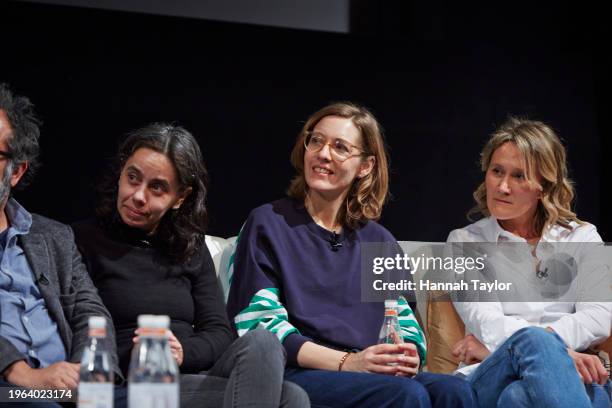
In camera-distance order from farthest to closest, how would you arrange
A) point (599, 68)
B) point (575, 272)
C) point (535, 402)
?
point (599, 68) → point (575, 272) → point (535, 402)

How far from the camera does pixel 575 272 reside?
123 inches

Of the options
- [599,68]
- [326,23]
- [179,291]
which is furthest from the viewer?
[599,68]

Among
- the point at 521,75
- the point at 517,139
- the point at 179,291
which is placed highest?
the point at 521,75

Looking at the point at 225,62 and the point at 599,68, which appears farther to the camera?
the point at 599,68

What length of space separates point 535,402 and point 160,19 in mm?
2119

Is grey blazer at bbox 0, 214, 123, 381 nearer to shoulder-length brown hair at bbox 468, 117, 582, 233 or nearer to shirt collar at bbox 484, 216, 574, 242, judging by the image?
shirt collar at bbox 484, 216, 574, 242

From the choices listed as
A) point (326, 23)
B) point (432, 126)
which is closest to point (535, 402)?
point (432, 126)

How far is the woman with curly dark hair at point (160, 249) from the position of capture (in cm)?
263

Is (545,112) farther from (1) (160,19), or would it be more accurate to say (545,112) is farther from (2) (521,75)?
(1) (160,19)

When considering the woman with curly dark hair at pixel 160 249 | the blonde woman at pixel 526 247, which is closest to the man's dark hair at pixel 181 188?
the woman with curly dark hair at pixel 160 249

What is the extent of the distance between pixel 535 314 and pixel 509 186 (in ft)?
1.49

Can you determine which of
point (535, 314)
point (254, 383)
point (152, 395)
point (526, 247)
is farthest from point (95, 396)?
point (526, 247)

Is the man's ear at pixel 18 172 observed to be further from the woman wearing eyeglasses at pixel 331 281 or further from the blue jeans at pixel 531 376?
the blue jeans at pixel 531 376

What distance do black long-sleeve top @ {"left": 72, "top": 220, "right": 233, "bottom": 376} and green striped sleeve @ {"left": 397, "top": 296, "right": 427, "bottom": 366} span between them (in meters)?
0.56
